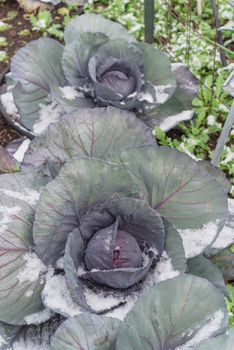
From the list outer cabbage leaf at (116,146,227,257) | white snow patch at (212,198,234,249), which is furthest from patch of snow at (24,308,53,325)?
white snow patch at (212,198,234,249)

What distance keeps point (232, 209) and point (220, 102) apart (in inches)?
24.0

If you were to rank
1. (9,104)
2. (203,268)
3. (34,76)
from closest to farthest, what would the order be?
(203,268), (34,76), (9,104)

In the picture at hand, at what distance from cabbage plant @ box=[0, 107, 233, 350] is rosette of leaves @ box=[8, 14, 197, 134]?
0.55m

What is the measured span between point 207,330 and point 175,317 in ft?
0.19

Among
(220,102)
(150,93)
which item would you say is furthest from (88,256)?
(220,102)

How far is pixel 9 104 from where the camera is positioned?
1.96 m

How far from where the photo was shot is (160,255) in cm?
111

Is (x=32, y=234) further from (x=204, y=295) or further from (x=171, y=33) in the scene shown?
(x=171, y=33)

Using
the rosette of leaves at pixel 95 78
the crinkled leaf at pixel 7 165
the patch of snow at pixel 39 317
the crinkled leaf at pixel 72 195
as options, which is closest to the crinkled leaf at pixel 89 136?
the crinkled leaf at pixel 7 165

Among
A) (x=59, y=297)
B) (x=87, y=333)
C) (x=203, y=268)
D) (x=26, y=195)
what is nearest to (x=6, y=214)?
(x=26, y=195)

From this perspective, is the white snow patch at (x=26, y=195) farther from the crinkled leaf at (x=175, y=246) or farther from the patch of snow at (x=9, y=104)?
the patch of snow at (x=9, y=104)

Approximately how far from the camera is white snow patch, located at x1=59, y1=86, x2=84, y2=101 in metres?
1.72

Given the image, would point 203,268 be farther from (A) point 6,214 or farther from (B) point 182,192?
(A) point 6,214

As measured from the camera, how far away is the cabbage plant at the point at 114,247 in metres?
0.98
